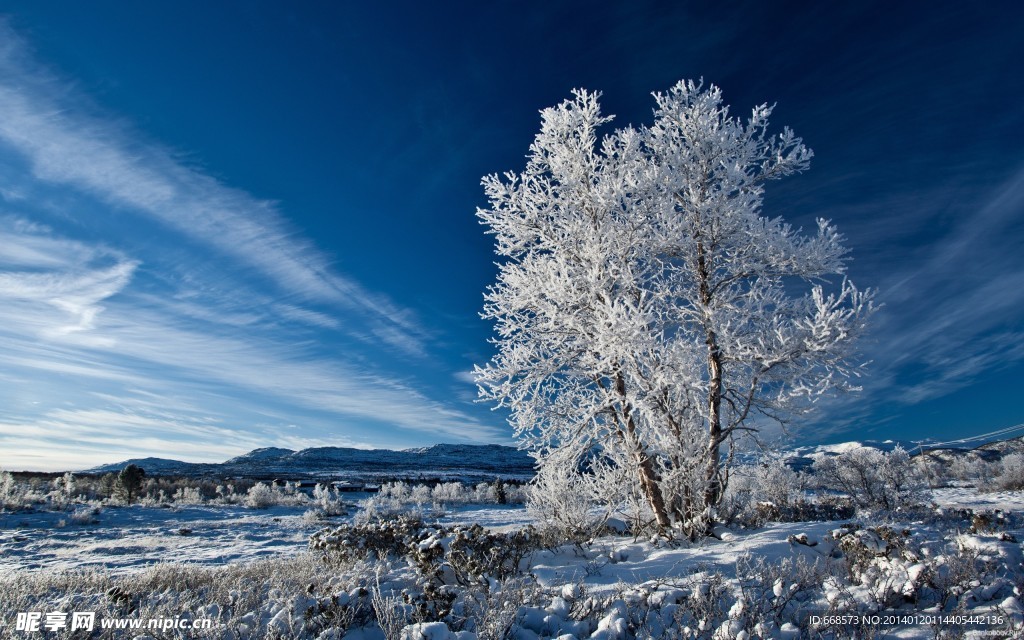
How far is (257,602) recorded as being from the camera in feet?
14.3

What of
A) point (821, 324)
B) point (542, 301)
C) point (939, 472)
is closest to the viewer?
point (821, 324)

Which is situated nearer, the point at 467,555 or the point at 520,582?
the point at 520,582

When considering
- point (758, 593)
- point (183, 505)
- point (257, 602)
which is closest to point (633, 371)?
point (758, 593)

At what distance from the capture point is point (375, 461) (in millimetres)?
94188

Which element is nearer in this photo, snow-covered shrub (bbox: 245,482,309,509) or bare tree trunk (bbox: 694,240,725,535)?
bare tree trunk (bbox: 694,240,725,535)

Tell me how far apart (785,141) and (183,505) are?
30.0 metres

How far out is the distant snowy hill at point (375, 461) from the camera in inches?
3147

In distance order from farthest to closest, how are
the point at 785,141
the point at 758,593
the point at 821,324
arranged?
the point at 785,141 → the point at 821,324 → the point at 758,593

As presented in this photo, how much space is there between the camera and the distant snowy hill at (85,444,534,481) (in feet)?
262

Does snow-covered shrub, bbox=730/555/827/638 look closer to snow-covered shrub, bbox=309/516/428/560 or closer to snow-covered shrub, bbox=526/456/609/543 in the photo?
snow-covered shrub, bbox=526/456/609/543

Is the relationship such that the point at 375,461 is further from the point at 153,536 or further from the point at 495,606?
the point at 495,606

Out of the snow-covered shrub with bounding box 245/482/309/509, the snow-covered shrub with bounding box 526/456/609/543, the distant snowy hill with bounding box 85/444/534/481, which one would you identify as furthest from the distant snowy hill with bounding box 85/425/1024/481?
the snow-covered shrub with bounding box 526/456/609/543

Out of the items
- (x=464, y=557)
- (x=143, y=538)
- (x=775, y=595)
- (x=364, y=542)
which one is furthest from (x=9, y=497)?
(x=775, y=595)

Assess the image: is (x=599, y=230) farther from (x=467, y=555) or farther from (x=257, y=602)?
(x=257, y=602)
